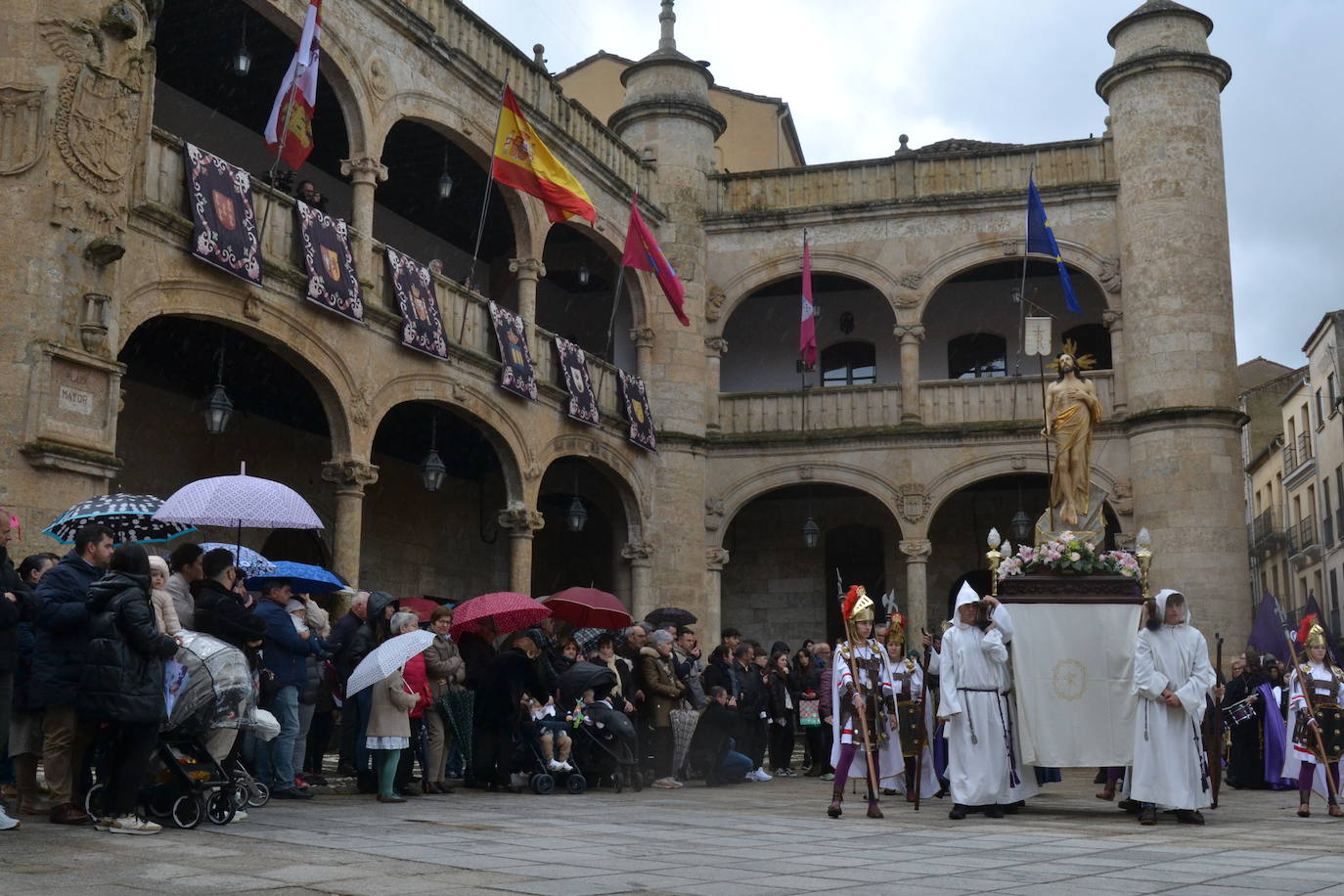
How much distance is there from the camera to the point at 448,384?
1809cm

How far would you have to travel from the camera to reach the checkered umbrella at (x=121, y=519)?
1001 cm

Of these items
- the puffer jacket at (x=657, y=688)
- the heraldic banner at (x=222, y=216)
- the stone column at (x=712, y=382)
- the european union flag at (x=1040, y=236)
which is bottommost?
the puffer jacket at (x=657, y=688)

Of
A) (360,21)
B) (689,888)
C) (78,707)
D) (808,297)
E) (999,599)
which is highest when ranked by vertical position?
(360,21)

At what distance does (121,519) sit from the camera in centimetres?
1050

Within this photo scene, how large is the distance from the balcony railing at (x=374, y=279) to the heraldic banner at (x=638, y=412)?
0.60 ft

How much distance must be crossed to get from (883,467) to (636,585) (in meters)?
4.74

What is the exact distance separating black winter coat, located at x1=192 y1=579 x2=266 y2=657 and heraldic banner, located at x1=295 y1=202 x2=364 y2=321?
701 centimetres

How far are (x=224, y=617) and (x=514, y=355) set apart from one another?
444 inches

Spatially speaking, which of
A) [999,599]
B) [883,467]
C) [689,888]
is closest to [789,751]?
[999,599]

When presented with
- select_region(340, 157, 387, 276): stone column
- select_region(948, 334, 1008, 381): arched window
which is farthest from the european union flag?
select_region(340, 157, 387, 276): stone column

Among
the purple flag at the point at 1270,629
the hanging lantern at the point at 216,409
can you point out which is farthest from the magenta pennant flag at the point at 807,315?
the purple flag at the point at 1270,629

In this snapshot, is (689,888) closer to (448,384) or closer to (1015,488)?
(448,384)

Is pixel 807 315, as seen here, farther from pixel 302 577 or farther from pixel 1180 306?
pixel 302 577

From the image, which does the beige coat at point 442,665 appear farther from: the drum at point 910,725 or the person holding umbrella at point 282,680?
the drum at point 910,725
